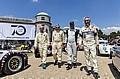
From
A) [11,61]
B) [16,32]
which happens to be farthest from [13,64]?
[16,32]

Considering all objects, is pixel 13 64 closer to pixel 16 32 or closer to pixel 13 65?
pixel 13 65

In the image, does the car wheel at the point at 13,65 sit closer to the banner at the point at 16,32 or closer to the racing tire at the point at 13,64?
the racing tire at the point at 13,64

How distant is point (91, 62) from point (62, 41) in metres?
2.14

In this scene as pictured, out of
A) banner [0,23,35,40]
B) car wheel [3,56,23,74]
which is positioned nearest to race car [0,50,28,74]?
car wheel [3,56,23,74]

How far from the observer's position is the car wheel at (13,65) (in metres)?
7.93

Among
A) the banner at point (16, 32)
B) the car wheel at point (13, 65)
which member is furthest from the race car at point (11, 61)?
the banner at point (16, 32)

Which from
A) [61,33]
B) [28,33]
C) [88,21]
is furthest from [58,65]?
Result: [28,33]

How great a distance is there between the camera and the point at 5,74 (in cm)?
801

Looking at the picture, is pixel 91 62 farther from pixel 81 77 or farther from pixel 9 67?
pixel 9 67

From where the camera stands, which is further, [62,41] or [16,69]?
[62,41]

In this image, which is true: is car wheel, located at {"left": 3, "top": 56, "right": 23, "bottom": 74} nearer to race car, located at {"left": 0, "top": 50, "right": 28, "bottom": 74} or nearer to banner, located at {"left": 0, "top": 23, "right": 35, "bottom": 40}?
race car, located at {"left": 0, "top": 50, "right": 28, "bottom": 74}

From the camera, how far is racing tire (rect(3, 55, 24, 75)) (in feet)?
26.0

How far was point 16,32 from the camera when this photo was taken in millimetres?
37031

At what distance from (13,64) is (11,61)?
0.54 ft
